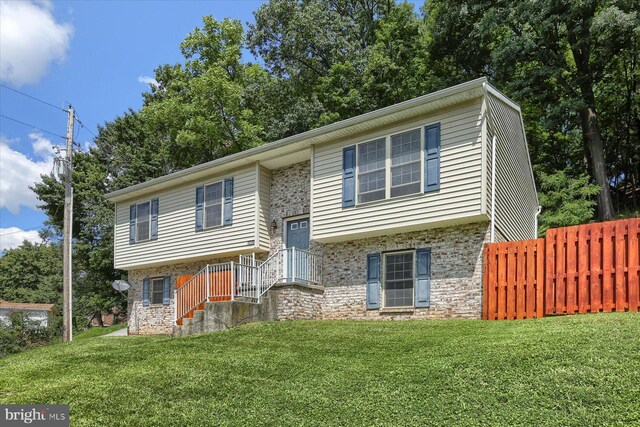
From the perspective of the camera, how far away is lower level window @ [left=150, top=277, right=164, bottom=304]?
19344mm

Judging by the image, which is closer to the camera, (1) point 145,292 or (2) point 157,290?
(2) point 157,290

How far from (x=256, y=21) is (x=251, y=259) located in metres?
19.0

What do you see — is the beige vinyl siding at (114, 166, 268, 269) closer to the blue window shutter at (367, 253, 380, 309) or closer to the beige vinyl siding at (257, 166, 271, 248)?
the beige vinyl siding at (257, 166, 271, 248)

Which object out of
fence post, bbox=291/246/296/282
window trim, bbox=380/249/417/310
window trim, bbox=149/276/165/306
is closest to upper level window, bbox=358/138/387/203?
window trim, bbox=380/249/417/310

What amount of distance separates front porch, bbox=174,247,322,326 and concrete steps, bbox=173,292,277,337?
279 mm

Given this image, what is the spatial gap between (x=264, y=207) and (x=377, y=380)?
32.5 ft

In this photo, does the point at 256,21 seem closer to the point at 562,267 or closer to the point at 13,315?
the point at 13,315

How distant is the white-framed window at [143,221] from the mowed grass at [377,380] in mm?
10184

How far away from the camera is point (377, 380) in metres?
6.51

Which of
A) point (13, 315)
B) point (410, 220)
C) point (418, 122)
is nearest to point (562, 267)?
point (410, 220)

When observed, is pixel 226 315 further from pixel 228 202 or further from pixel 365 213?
pixel 228 202

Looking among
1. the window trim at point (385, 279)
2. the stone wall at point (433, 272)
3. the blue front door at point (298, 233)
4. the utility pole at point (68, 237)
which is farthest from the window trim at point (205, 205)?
the window trim at point (385, 279)

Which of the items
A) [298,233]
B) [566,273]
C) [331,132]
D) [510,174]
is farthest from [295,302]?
[510,174]

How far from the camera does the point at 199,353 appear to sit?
8.73 m
